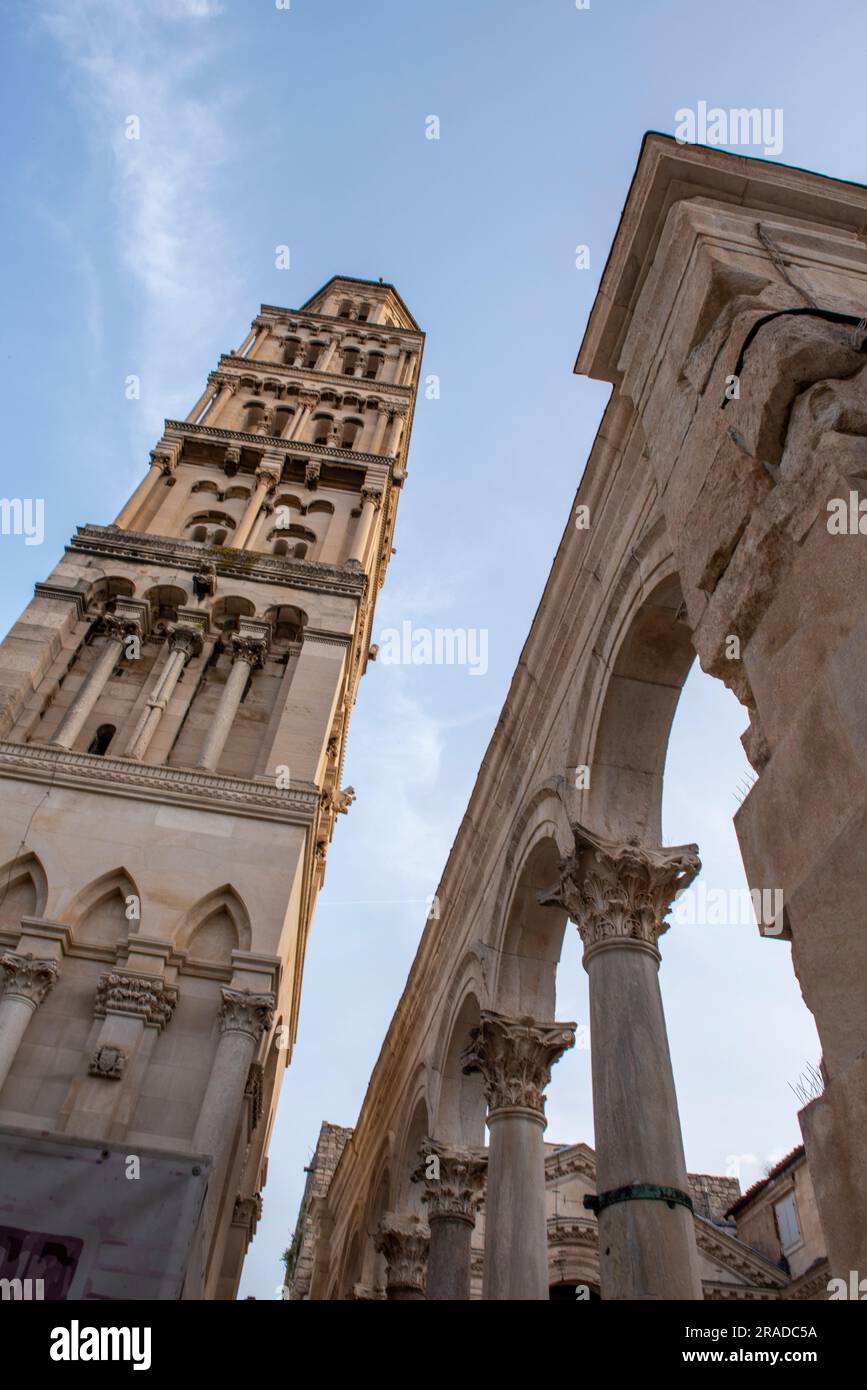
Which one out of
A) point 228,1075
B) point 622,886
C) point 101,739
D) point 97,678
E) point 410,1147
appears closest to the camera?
point 622,886

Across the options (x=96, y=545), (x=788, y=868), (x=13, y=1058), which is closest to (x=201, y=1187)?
(x=788, y=868)

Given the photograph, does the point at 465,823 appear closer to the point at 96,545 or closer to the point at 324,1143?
the point at 96,545

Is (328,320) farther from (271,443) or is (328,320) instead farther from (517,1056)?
(517,1056)

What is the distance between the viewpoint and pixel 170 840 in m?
12.3

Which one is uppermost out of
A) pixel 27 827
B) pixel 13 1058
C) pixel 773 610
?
pixel 27 827

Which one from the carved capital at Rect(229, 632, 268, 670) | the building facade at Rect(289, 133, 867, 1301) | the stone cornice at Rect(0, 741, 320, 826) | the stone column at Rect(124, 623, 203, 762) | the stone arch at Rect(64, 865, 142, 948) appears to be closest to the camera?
the building facade at Rect(289, 133, 867, 1301)

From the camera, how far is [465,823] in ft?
40.7

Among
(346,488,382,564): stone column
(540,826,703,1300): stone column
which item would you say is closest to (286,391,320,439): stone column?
(346,488,382,564): stone column

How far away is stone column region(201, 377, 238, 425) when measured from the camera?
22.7 m

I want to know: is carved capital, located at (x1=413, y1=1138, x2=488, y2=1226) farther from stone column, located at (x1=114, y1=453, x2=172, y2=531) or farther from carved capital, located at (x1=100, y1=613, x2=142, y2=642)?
stone column, located at (x1=114, y1=453, x2=172, y2=531)

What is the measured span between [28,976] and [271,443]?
14.0m

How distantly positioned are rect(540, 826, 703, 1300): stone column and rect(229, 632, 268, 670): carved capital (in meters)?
8.80

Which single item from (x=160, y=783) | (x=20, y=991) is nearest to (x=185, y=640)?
(x=160, y=783)
